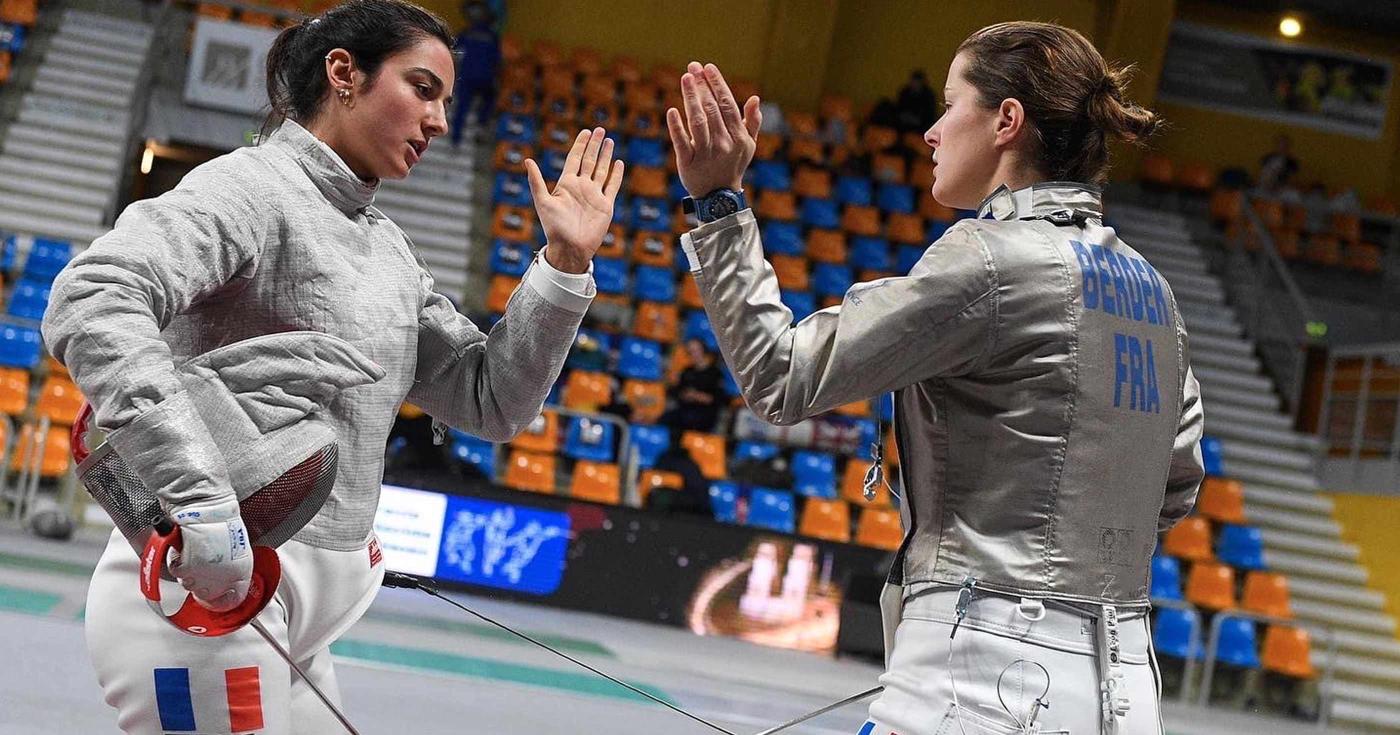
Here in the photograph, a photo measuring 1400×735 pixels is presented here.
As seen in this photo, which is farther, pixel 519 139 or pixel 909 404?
pixel 519 139

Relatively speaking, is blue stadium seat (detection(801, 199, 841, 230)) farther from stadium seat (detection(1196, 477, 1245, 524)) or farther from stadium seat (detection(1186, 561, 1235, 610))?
stadium seat (detection(1186, 561, 1235, 610))

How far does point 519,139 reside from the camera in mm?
14609

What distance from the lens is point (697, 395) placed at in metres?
10.7

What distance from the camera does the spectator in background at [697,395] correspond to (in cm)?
1076

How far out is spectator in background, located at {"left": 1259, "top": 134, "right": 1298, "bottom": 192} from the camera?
650 inches

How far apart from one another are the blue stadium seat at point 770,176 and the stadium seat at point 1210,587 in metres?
5.95

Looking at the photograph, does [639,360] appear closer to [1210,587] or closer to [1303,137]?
[1210,587]

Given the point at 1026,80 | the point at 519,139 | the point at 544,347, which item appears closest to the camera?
the point at 1026,80

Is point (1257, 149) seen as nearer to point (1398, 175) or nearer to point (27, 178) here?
point (1398, 175)

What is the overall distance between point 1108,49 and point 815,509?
932cm

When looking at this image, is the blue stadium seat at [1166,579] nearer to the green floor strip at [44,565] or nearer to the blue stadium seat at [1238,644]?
the blue stadium seat at [1238,644]

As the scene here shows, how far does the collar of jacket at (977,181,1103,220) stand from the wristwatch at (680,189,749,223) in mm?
347

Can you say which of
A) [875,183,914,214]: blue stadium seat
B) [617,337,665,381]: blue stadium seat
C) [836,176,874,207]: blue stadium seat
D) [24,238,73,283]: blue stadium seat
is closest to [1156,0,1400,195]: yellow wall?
[875,183,914,214]: blue stadium seat

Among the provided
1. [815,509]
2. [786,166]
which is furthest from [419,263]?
[786,166]
